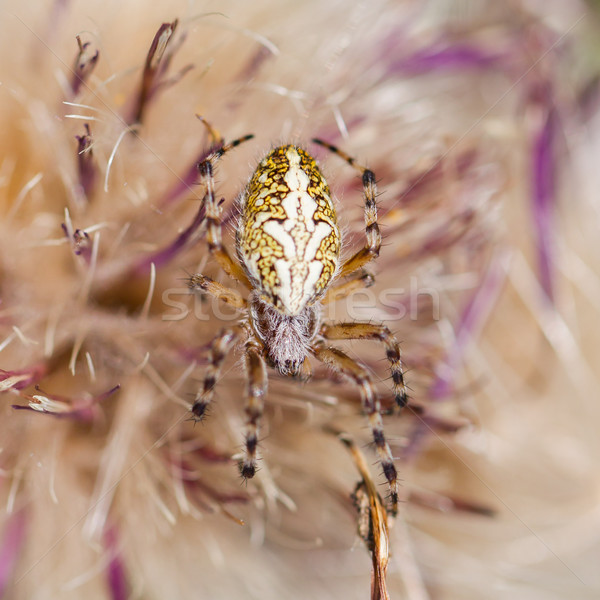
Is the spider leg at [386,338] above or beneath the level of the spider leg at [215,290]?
beneath

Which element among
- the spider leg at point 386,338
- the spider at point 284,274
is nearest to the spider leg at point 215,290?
the spider at point 284,274

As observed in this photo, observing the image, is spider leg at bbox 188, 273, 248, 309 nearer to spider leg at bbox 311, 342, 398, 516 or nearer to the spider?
the spider

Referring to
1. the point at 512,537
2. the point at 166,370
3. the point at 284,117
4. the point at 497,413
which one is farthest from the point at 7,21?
the point at 512,537

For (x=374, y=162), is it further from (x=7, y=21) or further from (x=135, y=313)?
(x=7, y=21)

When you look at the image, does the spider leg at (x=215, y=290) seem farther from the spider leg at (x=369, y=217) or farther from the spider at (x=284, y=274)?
the spider leg at (x=369, y=217)

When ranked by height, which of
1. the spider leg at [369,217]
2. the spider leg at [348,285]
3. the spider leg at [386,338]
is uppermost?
the spider leg at [369,217]

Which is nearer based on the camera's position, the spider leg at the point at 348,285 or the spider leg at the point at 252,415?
the spider leg at the point at 252,415

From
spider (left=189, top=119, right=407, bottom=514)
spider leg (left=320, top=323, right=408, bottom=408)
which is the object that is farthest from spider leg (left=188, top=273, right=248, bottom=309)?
spider leg (left=320, top=323, right=408, bottom=408)

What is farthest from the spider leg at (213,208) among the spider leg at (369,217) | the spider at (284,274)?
the spider leg at (369,217)
